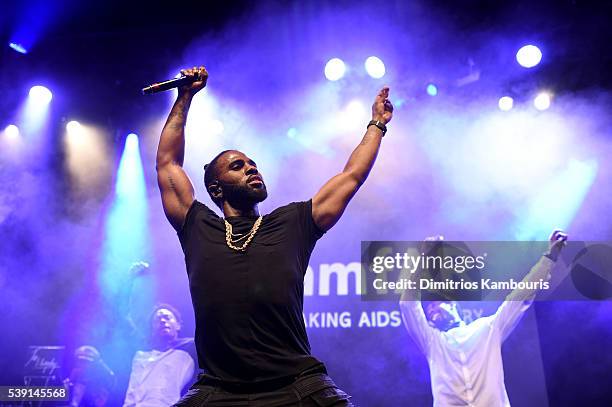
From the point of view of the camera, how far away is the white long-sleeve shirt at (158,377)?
5719 millimetres

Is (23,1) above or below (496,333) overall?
above

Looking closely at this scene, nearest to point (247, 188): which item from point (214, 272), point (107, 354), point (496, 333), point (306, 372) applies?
point (214, 272)

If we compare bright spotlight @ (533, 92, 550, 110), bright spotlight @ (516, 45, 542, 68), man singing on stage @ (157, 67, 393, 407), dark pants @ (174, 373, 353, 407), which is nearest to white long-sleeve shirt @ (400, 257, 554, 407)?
bright spotlight @ (533, 92, 550, 110)

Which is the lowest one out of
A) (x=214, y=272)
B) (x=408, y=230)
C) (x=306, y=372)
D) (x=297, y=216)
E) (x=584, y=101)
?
(x=306, y=372)

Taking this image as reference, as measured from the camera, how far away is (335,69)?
6934 mm

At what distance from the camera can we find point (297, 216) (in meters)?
2.48

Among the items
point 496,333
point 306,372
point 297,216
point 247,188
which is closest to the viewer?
point 306,372

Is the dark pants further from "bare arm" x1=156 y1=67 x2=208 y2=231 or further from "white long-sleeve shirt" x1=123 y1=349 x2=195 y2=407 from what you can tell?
"white long-sleeve shirt" x1=123 y1=349 x2=195 y2=407

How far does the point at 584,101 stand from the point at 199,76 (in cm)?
504

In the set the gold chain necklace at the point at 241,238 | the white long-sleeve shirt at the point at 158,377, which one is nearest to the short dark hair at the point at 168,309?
the white long-sleeve shirt at the point at 158,377

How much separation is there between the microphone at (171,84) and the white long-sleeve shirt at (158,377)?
3.78 metres

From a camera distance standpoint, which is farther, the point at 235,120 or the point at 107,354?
the point at 235,120

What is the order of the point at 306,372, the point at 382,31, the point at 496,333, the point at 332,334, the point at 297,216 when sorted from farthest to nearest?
the point at 382,31
the point at 332,334
the point at 496,333
the point at 297,216
the point at 306,372

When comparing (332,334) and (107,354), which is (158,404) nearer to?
(107,354)
